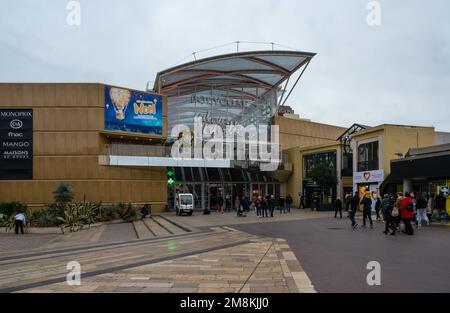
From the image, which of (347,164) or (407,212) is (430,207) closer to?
(407,212)

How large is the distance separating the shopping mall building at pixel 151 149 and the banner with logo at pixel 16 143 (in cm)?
7

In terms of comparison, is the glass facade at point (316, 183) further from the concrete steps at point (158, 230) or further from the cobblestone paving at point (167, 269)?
the cobblestone paving at point (167, 269)

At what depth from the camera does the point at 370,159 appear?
3450 centimetres

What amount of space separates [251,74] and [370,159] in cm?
1912

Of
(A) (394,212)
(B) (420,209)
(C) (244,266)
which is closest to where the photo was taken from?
(C) (244,266)

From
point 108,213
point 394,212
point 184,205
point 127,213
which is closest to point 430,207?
point 394,212

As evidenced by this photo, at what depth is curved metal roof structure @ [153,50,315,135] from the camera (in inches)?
1763

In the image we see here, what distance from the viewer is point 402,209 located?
54.5 ft

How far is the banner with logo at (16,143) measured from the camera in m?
34.6

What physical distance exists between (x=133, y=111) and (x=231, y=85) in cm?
1856

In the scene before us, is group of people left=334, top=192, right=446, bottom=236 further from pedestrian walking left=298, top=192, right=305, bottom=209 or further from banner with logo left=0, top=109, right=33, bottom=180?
banner with logo left=0, top=109, right=33, bottom=180

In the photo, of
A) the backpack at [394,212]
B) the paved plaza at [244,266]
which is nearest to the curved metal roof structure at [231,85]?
the backpack at [394,212]
